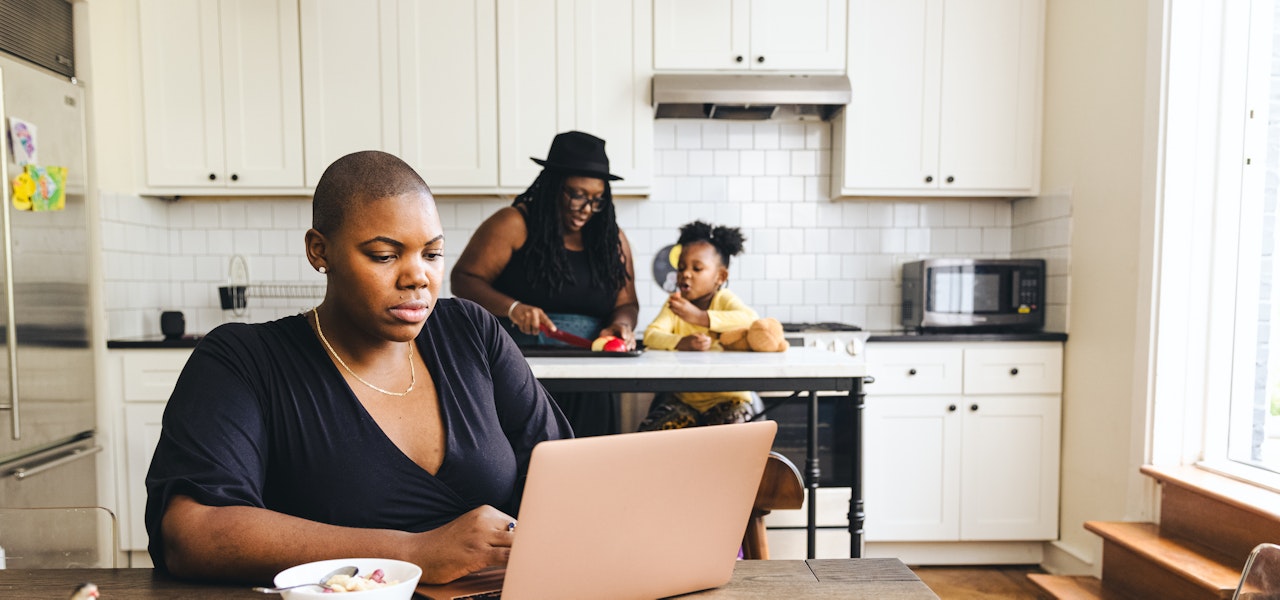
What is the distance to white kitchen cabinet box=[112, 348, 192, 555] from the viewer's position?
9.95ft

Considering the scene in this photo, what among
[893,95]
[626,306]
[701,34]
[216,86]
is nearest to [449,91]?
[216,86]

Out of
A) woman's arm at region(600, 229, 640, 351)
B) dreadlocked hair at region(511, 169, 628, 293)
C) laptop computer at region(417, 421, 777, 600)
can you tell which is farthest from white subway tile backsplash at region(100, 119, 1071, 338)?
laptop computer at region(417, 421, 777, 600)

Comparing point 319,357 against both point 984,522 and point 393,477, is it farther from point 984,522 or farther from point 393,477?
point 984,522

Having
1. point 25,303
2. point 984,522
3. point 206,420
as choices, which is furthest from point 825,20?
point 25,303

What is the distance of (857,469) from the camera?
209cm

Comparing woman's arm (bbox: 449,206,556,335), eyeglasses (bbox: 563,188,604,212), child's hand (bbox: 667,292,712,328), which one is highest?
eyeglasses (bbox: 563,188,604,212)

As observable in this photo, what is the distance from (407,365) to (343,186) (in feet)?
0.90

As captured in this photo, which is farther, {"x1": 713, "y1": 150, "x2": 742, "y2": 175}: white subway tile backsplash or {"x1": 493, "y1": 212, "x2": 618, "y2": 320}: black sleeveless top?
{"x1": 713, "y1": 150, "x2": 742, "y2": 175}: white subway tile backsplash

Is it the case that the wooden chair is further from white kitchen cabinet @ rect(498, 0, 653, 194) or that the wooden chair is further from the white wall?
white kitchen cabinet @ rect(498, 0, 653, 194)

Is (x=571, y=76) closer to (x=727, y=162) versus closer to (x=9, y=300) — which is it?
(x=727, y=162)

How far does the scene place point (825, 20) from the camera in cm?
328

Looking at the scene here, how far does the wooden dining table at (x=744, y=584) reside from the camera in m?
0.84

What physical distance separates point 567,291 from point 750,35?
1.47 metres

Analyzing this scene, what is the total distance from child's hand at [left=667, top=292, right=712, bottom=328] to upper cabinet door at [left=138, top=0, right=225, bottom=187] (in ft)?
6.99
